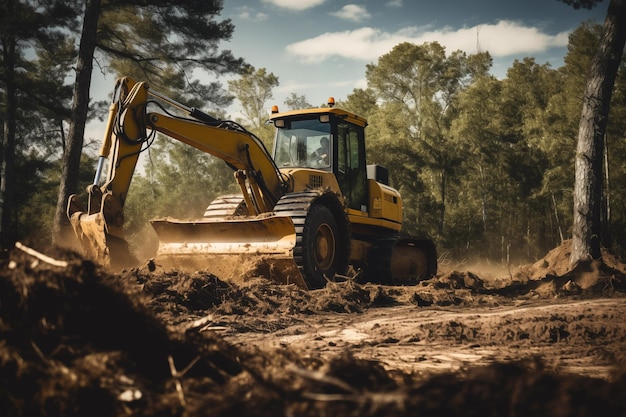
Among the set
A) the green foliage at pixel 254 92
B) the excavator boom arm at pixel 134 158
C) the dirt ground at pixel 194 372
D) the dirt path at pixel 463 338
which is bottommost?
the dirt path at pixel 463 338

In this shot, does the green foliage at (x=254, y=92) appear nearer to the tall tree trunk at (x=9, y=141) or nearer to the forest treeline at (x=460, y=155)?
the forest treeline at (x=460, y=155)

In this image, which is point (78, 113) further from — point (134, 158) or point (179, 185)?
point (179, 185)

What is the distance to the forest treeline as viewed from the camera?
950 inches

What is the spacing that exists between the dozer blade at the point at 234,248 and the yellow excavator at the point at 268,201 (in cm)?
2

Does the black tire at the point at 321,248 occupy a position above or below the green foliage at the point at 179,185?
below

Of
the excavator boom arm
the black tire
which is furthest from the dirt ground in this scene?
the black tire

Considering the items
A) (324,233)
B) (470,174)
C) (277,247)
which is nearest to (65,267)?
(277,247)

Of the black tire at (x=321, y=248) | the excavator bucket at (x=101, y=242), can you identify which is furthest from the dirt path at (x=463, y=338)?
the excavator bucket at (x=101, y=242)

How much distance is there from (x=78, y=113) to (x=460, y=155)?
2232 cm

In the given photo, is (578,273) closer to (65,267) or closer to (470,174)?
(65,267)

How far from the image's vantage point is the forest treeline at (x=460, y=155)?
24.1m

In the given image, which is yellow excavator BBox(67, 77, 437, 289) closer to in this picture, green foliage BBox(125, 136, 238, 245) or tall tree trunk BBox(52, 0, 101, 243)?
tall tree trunk BBox(52, 0, 101, 243)

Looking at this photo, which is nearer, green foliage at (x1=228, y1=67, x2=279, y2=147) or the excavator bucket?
the excavator bucket

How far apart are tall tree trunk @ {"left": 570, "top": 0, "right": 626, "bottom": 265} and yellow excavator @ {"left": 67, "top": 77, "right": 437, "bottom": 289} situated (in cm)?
378
